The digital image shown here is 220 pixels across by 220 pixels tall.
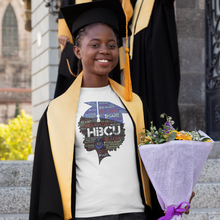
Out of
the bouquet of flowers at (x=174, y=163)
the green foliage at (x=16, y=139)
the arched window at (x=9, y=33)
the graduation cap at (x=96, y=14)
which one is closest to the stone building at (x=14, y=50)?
the arched window at (x=9, y=33)

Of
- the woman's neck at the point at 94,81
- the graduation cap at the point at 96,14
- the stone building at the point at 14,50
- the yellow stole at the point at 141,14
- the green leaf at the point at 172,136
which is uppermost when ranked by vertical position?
the stone building at the point at 14,50

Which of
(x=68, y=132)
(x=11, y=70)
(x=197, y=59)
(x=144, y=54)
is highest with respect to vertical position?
(x=11, y=70)

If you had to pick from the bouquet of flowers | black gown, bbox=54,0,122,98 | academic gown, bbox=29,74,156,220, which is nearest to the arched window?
black gown, bbox=54,0,122,98

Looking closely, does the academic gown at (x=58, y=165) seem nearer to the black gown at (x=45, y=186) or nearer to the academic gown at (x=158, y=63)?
the black gown at (x=45, y=186)

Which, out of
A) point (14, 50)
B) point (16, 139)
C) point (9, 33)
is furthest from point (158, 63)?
point (9, 33)

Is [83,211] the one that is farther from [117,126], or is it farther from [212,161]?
[212,161]

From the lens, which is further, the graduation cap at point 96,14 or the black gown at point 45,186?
the graduation cap at point 96,14

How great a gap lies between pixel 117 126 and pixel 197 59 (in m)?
4.38

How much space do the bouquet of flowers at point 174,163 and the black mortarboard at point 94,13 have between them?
0.74 metres

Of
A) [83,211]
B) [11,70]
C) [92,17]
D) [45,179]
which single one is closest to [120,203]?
[83,211]

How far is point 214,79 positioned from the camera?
584 cm

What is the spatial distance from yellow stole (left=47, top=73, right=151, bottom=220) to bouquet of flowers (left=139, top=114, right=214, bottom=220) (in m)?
0.22

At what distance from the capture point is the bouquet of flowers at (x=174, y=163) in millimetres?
1643

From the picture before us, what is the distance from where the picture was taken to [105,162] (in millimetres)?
1866
